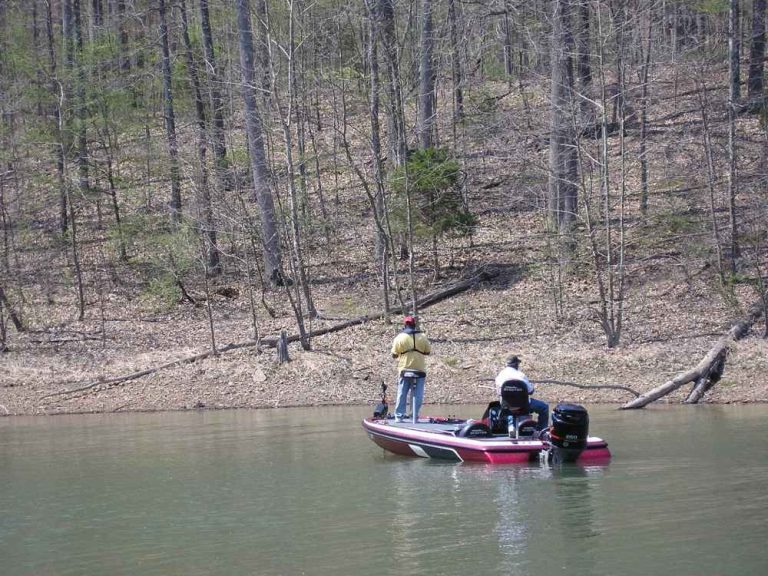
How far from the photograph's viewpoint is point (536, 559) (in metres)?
8.88

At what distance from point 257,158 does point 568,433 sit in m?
16.8

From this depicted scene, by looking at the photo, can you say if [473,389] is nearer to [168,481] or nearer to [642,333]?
[642,333]

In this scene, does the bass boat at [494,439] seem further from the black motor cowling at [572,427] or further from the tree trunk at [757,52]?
the tree trunk at [757,52]

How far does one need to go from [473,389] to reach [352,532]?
37.7ft

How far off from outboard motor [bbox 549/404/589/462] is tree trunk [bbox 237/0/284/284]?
15169 millimetres

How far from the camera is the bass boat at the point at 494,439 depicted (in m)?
13.1

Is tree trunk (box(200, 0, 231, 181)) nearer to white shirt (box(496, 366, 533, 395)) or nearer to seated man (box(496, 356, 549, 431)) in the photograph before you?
seated man (box(496, 356, 549, 431))

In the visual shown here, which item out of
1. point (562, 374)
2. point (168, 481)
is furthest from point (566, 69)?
point (168, 481)

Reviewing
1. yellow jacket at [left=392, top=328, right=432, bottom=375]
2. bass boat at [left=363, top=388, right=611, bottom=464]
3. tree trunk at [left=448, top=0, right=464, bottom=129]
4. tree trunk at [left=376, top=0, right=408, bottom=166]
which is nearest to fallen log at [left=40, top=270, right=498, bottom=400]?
tree trunk at [left=376, top=0, right=408, bottom=166]

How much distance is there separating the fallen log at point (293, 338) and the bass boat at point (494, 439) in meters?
9.13

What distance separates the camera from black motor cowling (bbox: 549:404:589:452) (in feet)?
42.8

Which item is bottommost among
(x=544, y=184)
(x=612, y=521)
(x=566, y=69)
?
(x=612, y=521)

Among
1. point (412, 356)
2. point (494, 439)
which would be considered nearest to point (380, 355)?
point (412, 356)

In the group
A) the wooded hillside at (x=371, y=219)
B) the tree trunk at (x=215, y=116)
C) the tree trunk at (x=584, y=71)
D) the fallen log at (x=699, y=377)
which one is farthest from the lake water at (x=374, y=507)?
the tree trunk at (x=215, y=116)
